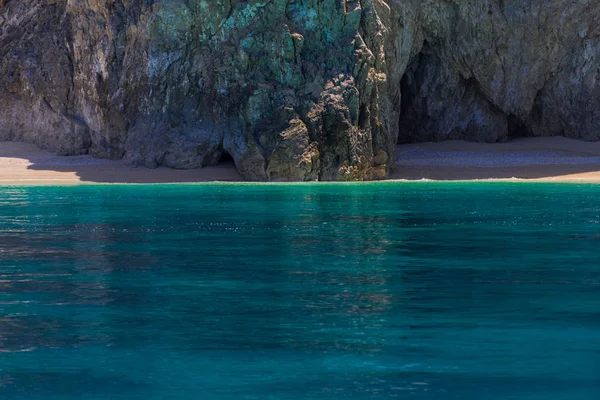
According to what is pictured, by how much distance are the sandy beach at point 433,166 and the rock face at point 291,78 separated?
32.9 inches

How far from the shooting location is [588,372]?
19.5ft

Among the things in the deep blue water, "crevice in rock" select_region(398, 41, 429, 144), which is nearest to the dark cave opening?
"crevice in rock" select_region(398, 41, 429, 144)

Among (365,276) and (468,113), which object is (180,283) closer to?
(365,276)

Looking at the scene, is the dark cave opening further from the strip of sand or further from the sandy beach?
the sandy beach

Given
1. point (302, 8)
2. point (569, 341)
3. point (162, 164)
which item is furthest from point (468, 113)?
point (569, 341)

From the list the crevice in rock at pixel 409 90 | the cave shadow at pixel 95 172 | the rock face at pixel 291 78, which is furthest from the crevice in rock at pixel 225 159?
the crevice in rock at pixel 409 90

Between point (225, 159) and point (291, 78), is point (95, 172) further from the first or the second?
point (291, 78)

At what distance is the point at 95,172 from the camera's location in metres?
31.3

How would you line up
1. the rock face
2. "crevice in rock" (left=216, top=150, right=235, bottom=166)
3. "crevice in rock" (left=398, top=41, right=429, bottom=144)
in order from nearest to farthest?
the rock face
"crevice in rock" (left=216, top=150, right=235, bottom=166)
"crevice in rock" (left=398, top=41, right=429, bottom=144)

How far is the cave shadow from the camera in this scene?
98.1 feet

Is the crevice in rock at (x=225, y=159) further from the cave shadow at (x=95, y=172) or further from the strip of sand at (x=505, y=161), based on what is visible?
the strip of sand at (x=505, y=161)

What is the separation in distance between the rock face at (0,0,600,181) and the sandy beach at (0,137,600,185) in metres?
0.83

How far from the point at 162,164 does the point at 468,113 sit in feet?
41.5

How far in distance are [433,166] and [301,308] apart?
25.4 m
